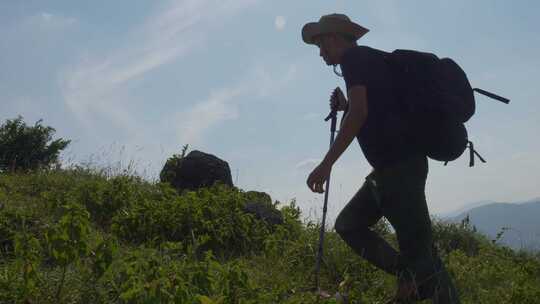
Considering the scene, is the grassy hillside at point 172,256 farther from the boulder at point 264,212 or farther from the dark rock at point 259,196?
the dark rock at point 259,196

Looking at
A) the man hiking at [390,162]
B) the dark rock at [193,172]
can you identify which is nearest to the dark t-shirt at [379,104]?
the man hiking at [390,162]

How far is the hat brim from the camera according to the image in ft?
14.0

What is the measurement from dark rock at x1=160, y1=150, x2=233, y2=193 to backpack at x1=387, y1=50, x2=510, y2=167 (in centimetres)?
710

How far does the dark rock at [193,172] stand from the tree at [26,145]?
5.95 m

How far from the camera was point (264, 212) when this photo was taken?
7.88 metres

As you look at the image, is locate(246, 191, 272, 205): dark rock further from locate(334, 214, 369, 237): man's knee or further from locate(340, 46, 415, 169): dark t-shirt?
locate(340, 46, 415, 169): dark t-shirt

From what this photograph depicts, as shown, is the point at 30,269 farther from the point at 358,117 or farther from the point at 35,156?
the point at 35,156

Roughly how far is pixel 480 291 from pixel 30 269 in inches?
158

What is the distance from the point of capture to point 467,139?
396 centimetres

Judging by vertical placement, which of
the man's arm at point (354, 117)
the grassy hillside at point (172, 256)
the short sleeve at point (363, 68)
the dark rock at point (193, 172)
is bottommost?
the grassy hillside at point (172, 256)

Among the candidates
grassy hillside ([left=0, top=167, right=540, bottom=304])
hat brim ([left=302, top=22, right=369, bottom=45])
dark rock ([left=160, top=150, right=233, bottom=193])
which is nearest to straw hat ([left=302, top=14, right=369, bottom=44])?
hat brim ([left=302, top=22, right=369, bottom=45])

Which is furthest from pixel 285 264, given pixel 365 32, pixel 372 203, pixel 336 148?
pixel 365 32

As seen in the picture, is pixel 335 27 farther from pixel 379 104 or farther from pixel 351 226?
pixel 351 226

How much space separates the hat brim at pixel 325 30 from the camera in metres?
4.26
